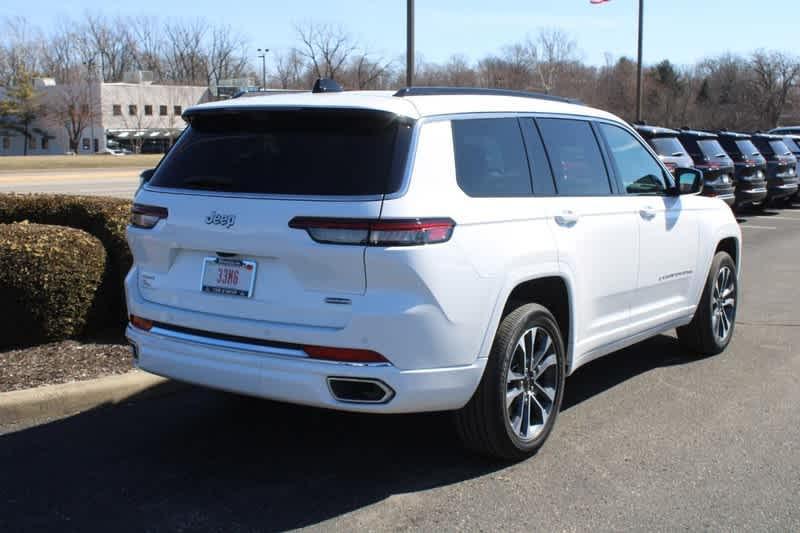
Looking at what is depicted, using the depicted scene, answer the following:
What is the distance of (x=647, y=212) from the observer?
5797 millimetres

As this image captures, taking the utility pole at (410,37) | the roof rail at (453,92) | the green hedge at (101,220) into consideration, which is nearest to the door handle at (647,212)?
the roof rail at (453,92)

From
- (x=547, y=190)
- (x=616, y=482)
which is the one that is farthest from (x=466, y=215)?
(x=616, y=482)

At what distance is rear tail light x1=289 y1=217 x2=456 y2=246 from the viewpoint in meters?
3.88

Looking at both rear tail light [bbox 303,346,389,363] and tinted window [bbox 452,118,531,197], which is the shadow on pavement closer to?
rear tail light [bbox 303,346,389,363]

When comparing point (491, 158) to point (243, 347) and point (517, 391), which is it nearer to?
point (517, 391)

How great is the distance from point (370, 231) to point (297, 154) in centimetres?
64

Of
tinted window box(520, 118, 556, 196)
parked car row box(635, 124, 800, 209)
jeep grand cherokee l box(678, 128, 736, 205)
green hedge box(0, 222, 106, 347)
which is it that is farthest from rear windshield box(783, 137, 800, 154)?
green hedge box(0, 222, 106, 347)

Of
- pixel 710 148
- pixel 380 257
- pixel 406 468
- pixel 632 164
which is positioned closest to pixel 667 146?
pixel 710 148

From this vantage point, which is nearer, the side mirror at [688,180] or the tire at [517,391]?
the tire at [517,391]

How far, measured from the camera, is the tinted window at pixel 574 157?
5117mm

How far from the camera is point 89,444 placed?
193 inches

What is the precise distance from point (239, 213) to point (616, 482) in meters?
2.28

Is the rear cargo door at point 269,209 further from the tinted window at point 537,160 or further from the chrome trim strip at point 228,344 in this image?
the tinted window at point 537,160

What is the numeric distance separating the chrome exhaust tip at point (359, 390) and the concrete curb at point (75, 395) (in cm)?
220
